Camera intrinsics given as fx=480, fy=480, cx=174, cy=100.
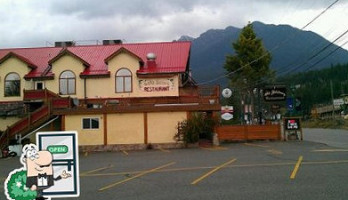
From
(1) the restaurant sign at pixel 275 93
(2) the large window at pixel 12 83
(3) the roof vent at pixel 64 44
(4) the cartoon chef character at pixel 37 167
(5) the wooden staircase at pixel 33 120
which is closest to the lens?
(4) the cartoon chef character at pixel 37 167

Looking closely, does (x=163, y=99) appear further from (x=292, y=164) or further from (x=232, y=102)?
(x=232, y=102)

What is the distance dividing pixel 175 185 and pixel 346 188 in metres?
5.02

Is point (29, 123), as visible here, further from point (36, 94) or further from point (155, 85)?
point (155, 85)

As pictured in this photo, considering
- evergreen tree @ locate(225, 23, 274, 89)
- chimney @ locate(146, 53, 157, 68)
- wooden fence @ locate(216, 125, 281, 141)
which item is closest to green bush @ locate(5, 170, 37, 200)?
wooden fence @ locate(216, 125, 281, 141)

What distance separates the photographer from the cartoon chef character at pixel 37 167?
572cm

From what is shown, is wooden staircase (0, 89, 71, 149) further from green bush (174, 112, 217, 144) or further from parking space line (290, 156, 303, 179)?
parking space line (290, 156, 303, 179)

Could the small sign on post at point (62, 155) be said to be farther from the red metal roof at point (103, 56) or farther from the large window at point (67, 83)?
the large window at point (67, 83)

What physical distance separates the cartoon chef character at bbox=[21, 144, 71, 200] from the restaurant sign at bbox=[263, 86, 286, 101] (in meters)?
37.4

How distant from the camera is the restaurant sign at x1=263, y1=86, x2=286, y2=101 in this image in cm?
4191

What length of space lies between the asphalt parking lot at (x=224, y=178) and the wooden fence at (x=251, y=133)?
12.9 m

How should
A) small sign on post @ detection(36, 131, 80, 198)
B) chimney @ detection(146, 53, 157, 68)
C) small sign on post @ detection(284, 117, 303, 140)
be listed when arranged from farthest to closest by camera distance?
chimney @ detection(146, 53, 157, 68), small sign on post @ detection(284, 117, 303, 140), small sign on post @ detection(36, 131, 80, 198)

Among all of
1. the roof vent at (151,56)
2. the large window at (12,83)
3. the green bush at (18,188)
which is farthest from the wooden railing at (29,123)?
the green bush at (18,188)

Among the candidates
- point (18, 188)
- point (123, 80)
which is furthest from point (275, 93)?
point (18, 188)

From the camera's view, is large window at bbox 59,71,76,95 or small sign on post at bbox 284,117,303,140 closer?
small sign on post at bbox 284,117,303,140
